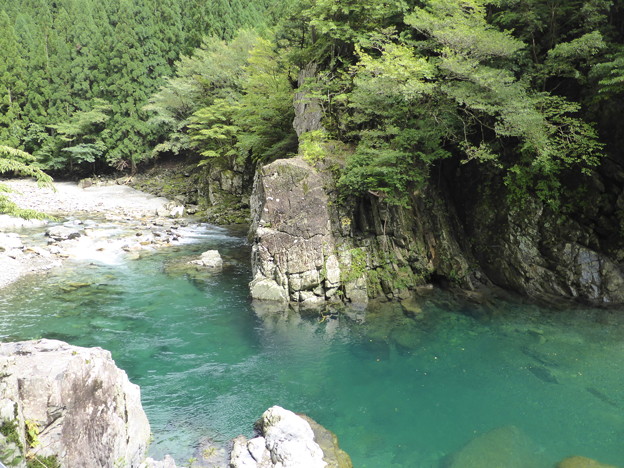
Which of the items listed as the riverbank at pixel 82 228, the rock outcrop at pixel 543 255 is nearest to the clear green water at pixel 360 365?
the rock outcrop at pixel 543 255

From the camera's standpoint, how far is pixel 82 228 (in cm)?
2228

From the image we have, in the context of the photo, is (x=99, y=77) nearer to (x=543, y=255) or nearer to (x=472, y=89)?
(x=472, y=89)

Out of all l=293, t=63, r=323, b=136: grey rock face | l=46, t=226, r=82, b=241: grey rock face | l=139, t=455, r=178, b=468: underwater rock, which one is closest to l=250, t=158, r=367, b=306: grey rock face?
l=293, t=63, r=323, b=136: grey rock face

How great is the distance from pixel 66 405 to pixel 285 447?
3322 mm

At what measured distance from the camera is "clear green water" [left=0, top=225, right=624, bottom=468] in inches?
296

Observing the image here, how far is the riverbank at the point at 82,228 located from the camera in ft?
54.0

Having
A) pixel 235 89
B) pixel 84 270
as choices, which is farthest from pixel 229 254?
pixel 235 89

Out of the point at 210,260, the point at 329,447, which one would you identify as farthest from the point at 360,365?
the point at 210,260

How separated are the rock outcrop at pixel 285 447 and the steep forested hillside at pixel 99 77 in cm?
3720

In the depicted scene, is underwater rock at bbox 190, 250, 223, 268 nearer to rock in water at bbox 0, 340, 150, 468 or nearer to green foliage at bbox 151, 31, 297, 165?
green foliage at bbox 151, 31, 297, 165

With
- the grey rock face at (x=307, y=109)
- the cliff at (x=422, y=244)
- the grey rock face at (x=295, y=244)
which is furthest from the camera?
the grey rock face at (x=307, y=109)

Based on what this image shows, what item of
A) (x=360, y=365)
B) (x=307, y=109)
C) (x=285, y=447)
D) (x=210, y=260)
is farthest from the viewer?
(x=210, y=260)

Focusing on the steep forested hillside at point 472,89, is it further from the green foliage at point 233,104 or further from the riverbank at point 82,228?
the riverbank at point 82,228

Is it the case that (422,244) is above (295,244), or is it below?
above
